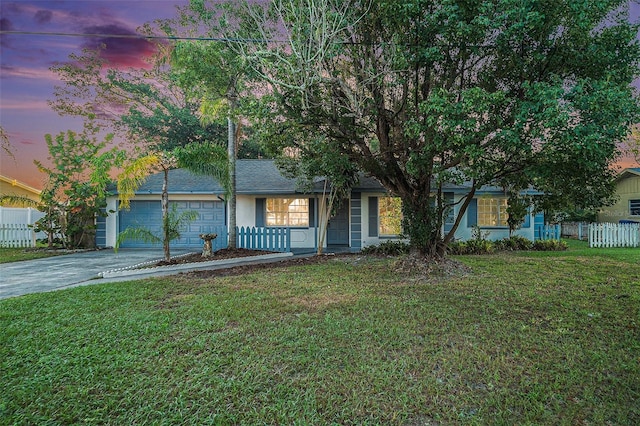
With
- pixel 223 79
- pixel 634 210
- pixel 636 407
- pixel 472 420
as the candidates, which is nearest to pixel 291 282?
pixel 472 420

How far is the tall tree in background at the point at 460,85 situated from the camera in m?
5.44

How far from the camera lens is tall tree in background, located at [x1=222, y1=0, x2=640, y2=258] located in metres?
5.44

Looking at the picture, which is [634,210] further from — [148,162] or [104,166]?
[104,166]

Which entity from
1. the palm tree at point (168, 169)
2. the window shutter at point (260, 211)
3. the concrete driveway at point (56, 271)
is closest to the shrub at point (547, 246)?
the window shutter at point (260, 211)

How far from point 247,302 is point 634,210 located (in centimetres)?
2300

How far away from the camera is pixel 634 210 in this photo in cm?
1914

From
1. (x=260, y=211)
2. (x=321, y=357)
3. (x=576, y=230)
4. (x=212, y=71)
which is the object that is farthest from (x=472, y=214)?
(x=321, y=357)

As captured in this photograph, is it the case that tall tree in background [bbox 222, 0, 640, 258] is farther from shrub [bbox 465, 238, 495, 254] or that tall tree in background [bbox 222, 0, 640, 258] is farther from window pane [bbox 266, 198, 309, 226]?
window pane [bbox 266, 198, 309, 226]

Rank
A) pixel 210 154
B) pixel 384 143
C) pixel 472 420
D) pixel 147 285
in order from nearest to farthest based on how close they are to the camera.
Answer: pixel 472 420
pixel 147 285
pixel 384 143
pixel 210 154

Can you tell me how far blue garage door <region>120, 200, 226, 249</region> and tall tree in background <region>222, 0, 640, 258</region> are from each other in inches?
273

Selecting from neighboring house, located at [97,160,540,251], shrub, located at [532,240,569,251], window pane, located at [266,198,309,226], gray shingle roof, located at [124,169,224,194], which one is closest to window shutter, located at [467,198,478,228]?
neighboring house, located at [97,160,540,251]

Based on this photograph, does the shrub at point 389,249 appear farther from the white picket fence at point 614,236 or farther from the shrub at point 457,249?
the white picket fence at point 614,236

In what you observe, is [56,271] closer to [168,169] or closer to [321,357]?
[168,169]

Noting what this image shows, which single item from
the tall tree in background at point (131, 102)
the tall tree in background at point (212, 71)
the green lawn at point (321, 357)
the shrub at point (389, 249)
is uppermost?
the tall tree in background at point (131, 102)
